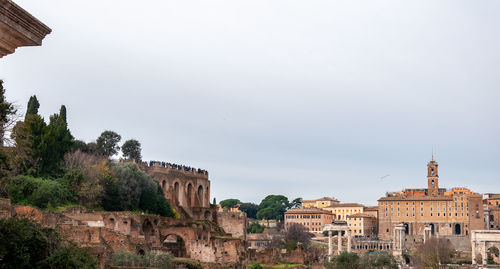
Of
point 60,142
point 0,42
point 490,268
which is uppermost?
point 60,142

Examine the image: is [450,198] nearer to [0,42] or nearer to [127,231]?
[127,231]

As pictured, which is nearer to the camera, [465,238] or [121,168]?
[121,168]

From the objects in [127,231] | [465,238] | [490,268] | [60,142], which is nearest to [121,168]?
[60,142]

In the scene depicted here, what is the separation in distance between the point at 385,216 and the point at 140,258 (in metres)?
85.2

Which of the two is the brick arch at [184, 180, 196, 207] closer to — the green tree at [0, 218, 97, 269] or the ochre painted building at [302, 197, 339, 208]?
the green tree at [0, 218, 97, 269]

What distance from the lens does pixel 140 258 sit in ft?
90.8

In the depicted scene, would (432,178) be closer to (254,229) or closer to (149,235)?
(254,229)

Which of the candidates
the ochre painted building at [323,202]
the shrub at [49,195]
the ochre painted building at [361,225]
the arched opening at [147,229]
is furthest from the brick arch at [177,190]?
the ochre painted building at [323,202]

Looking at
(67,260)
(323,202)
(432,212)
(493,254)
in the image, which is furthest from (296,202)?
(67,260)

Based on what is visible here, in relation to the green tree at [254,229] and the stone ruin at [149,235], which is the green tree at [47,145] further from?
the green tree at [254,229]

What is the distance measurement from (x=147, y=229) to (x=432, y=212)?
7778 centimetres

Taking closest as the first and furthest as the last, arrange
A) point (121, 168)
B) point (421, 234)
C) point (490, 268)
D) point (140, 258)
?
point (140, 258) < point (121, 168) < point (490, 268) < point (421, 234)

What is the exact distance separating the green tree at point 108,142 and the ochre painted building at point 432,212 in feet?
211

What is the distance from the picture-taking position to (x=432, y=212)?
105 m
